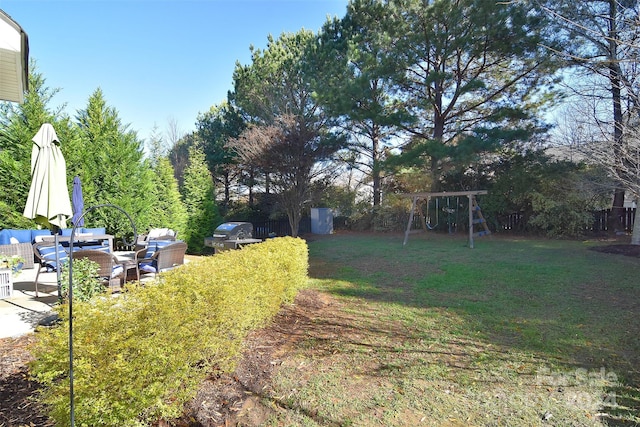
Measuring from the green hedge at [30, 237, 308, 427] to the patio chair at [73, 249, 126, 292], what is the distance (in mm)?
2012

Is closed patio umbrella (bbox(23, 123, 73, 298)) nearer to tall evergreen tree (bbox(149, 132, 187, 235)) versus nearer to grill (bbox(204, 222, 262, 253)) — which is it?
grill (bbox(204, 222, 262, 253))

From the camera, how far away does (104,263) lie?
13.7 feet

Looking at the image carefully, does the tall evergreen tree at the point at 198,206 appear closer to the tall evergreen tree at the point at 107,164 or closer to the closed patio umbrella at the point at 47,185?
the tall evergreen tree at the point at 107,164

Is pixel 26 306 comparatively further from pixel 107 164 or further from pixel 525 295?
pixel 525 295

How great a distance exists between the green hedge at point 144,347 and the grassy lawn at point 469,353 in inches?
24.0

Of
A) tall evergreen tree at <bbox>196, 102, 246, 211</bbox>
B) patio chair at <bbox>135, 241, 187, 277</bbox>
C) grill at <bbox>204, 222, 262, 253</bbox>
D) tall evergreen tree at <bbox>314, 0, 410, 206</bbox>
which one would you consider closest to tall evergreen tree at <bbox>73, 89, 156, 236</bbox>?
grill at <bbox>204, 222, 262, 253</bbox>

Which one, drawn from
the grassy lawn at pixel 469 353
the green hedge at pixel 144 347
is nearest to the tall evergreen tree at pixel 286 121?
the grassy lawn at pixel 469 353

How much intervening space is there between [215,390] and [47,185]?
214 cm

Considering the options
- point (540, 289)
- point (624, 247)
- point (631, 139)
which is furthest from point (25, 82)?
point (624, 247)

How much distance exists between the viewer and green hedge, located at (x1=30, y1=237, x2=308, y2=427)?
169cm

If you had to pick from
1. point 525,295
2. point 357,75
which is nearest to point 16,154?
point 525,295

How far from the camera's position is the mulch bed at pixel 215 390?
2115mm

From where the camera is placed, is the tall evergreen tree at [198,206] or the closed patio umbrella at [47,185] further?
the tall evergreen tree at [198,206]

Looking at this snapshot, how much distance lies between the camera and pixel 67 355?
5.73ft
